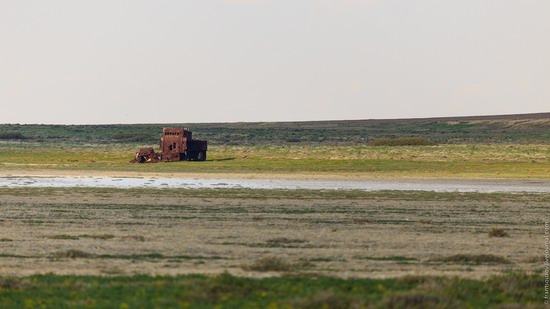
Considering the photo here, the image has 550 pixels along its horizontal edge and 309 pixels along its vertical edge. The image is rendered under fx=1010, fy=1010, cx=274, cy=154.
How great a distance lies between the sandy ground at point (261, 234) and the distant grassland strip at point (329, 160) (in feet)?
95.9

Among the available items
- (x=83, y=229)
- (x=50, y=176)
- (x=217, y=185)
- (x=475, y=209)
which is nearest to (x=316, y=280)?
(x=83, y=229)

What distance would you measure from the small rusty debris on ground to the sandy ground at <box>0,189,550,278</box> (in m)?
38.3

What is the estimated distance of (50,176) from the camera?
72250 millimetres

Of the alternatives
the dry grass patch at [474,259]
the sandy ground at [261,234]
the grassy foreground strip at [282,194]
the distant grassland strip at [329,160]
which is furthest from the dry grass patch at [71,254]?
the distant grassland strip at [329,160]

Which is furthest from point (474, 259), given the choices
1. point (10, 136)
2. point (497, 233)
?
point (10, 136)

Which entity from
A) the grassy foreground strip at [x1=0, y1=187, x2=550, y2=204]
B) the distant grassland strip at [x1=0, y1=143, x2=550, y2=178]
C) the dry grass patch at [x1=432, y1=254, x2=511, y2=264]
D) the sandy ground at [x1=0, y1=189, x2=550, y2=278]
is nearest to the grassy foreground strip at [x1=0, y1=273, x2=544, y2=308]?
the sandy ground at [x1=0, y1=189, x2=550, y2=278]

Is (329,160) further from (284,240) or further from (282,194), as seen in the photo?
(284,240)

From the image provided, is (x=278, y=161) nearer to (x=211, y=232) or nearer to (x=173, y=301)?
(x=211, y=232)

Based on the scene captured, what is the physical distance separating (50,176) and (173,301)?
183 feet

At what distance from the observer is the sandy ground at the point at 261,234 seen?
2419 cm

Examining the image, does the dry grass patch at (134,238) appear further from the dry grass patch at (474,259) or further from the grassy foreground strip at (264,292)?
the dry grass patch at (474,259)

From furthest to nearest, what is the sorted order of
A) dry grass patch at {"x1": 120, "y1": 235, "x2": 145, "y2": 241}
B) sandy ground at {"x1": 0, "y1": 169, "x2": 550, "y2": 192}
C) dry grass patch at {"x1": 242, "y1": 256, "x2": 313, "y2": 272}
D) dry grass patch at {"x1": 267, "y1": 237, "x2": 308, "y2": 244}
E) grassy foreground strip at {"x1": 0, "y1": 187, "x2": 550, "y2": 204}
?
sandy ground at {"x1": 0, "y1": 169, "x2": 550, "y2": 192}, grassy foreground strip at {"x1": 0, "y1": 187, "x2": 550, "y2": 204}, dry grass patch at {"x1": 120, "y1": 235, "x2": 145, "y2": 241}, dry grass patch at {"x1": 267, "y1": 237, "x2": 308, "y2": 244}, dry grass patch at {"x1": 242, "y1": 256, "x2": 313, "y2": 272}

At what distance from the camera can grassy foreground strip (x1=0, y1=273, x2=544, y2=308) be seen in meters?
18.3

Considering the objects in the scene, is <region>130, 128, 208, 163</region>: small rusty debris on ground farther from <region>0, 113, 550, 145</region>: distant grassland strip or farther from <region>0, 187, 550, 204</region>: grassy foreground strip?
<region>0, 113, 550, 145</region>: distant grassland strip
